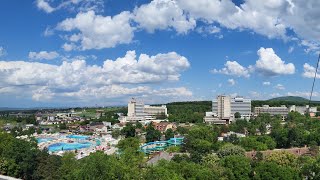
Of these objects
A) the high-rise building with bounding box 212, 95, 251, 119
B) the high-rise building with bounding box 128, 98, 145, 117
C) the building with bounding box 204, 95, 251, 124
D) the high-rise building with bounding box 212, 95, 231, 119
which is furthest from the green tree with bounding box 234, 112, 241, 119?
the high-rise building with bounding box 128, 98, 145, 117

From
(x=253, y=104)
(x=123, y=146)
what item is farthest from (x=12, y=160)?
(x=253, y=104)

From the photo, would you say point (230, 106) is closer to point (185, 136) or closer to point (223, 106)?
point (223, 106)

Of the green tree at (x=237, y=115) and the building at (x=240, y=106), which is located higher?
the building at (x=240, y=106)

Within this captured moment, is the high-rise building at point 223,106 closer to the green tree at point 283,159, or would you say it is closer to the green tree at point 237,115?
the green tree at point 237,115

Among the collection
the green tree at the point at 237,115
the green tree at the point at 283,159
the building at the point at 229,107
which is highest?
the building at the point at 229,107

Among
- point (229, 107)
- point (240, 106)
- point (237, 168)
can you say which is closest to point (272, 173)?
point (237, 168)

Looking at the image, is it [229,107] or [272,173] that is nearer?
[272,173]

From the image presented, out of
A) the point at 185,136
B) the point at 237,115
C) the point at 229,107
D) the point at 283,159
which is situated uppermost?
the point at 229,107

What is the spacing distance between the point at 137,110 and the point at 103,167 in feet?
261

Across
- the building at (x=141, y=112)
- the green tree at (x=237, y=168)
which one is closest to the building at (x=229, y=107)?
the building at (x=141, y=112)

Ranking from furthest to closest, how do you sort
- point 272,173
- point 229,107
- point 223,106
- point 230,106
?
point 230,106, point 229,107, point 223,106, point 272,173

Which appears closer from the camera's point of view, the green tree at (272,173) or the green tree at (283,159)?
the green tree at (272,173)

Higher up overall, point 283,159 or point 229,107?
point 229,107

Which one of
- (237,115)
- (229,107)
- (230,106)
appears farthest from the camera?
(230,106)
